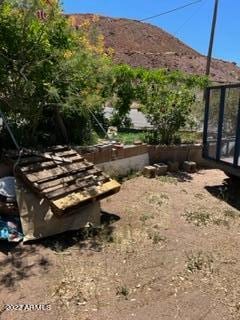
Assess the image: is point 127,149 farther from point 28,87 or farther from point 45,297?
point 45,297

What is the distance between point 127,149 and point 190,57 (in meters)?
62.8

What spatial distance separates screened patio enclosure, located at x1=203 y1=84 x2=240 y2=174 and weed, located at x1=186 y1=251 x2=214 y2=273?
285 centimetres

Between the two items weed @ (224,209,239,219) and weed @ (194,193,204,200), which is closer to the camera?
weed @ (224,209,239,219)

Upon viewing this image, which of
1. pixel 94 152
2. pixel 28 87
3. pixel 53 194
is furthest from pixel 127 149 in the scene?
pixel 53 194

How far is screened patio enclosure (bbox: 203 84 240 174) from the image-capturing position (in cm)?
797

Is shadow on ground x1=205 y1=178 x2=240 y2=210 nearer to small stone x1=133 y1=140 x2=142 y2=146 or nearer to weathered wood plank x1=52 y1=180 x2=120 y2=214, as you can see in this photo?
small stone x1=133 y1=140 x2=142 y2=146

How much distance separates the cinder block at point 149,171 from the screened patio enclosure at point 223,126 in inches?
39.9

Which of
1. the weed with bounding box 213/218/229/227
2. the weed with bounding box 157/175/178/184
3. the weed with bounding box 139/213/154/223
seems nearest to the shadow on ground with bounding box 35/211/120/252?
the weed with bounding box 139/213/154/223

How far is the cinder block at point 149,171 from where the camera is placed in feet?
29.3

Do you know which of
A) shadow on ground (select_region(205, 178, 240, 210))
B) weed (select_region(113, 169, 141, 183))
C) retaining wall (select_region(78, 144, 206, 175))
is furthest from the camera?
weed (select_region(113, 169, 141, 183))

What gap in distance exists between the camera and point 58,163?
688 centimetres

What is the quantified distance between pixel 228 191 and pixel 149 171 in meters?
1.53

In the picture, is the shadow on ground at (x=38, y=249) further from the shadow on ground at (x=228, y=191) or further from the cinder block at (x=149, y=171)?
the cinder block at (x=149, y=171)

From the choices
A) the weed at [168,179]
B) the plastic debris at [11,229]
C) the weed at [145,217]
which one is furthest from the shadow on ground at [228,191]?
the plastic debris at [11,229]
